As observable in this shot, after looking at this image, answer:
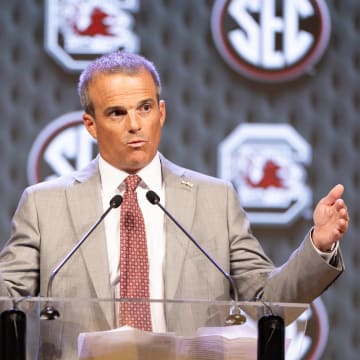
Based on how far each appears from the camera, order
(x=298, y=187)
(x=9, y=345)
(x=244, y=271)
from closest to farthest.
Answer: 1. (x=9, y=345)
2. (x=244, y=271)
3. (x=298, y=187)

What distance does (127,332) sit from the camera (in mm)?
1837

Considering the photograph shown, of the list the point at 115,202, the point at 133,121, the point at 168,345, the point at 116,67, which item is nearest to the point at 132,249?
the point at 115,202

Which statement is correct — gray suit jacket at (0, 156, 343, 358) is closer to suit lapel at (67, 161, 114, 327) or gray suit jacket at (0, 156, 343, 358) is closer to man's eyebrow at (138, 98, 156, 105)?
suit lapel at (67, 161, 114, 327)

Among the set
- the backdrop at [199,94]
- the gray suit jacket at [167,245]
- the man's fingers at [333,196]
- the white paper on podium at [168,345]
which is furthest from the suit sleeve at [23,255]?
the backdrop at [199,94]

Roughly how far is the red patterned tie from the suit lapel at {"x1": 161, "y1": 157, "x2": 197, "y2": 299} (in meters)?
0.06

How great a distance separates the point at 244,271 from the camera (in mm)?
2465

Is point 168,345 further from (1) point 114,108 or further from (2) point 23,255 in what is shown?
(1) point 114,108

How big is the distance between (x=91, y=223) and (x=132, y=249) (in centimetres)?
14

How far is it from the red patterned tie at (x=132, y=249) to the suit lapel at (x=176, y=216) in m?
0.06

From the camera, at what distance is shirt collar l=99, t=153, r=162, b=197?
254cm

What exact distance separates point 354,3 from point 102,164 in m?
1.45

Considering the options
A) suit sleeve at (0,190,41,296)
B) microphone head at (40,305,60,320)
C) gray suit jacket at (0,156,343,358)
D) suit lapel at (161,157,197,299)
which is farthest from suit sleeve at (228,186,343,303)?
microphone head at (40,305,60,320)

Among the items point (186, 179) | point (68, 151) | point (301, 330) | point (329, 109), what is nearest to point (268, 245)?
point (329, 109)

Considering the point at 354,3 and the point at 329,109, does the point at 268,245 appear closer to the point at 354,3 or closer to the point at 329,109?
the point at 329,109
